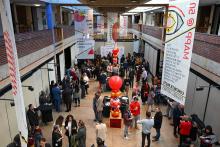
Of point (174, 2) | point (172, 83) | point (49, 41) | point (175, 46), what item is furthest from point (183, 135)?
point (49, 41)

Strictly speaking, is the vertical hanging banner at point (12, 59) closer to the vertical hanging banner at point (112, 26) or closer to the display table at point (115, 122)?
the display table at point (115, 122)

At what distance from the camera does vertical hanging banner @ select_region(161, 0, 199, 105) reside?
397cm

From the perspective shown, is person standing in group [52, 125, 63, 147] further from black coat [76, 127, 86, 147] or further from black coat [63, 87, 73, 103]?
black coat [63, 87, 73, 103]

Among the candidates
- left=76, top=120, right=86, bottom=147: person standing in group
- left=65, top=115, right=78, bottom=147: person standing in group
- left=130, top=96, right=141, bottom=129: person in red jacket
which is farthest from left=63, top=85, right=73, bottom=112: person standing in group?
left=76, top=120, right=86, bottom=147: person standing in group

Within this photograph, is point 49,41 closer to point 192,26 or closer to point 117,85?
point 117,85

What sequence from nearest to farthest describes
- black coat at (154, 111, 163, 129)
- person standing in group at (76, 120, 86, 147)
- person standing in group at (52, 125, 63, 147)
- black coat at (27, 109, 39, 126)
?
person standing in group at (52, 125, 63, 147) → person standing in group at (76, 120, 86, 147) → black coat at (154, 111, 163, 129) → black coat at (27, 109, 39, 126)

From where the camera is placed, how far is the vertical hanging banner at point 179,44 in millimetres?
3973

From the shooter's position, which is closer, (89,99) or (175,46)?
(175,46)

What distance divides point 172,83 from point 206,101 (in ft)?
16.7

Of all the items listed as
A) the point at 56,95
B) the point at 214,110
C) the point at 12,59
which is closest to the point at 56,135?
the point at 56,95

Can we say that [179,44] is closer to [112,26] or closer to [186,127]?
[186,127]

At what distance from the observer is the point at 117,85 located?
9.27 meters

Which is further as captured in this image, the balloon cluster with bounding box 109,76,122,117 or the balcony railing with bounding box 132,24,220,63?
the balloon cluster with bounding box 109,76,122,117

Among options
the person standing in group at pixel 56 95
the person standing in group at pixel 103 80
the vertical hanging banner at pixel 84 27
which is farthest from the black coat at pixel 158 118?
the vertical hanging banner at pixel 84 27
